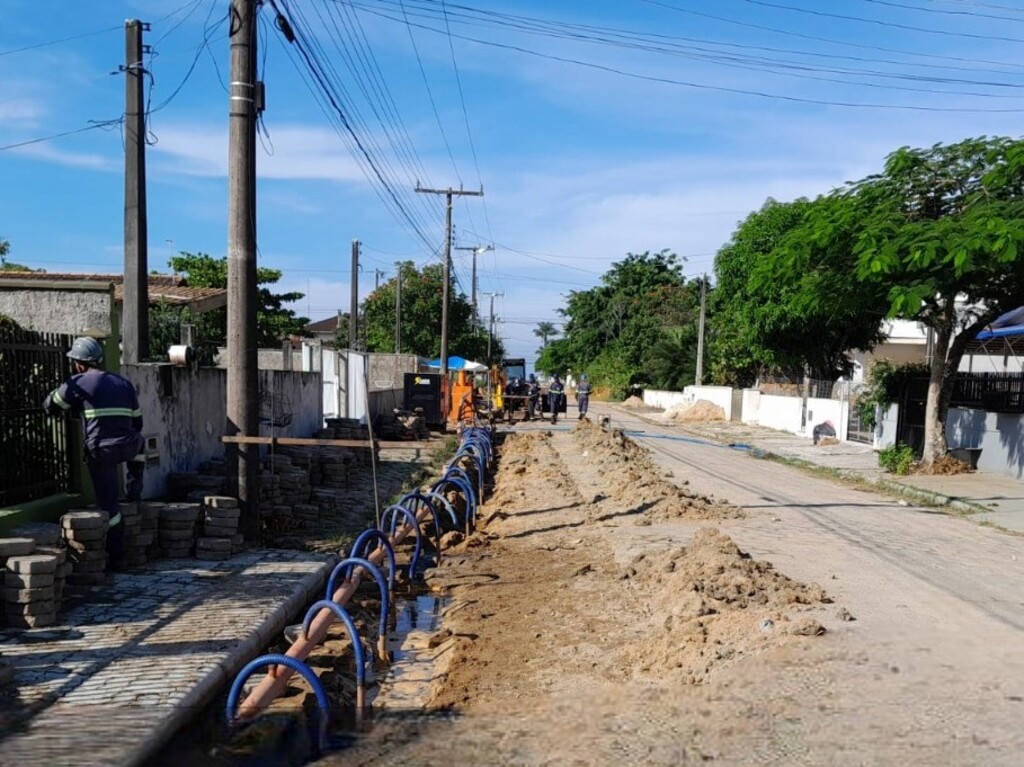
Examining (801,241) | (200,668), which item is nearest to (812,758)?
(200,668)

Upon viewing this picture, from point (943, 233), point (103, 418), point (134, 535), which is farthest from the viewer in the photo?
point (943, 233)

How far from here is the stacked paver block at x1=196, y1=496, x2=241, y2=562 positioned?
8.37 m

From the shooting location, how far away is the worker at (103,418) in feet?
24.3

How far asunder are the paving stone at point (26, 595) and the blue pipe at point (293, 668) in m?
1.94

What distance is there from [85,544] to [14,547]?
0.92m

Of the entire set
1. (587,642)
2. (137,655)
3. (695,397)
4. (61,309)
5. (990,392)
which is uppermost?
(61,309)

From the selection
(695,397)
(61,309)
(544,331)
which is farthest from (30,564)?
(544,331)

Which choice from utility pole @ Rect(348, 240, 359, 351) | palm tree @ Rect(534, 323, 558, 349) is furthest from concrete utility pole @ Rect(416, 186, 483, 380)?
palm tree @ Rect(534, 323, 558, 349)

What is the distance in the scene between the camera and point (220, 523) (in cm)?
854

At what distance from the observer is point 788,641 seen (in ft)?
18.4

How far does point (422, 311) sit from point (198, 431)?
125 ft

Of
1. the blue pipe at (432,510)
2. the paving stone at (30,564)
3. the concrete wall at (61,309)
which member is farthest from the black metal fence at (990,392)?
the paving stone at (30,564)

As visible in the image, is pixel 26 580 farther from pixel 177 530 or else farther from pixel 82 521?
pixel 177 530

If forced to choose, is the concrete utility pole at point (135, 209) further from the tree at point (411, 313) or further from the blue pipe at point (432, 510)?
the tree at point (411, 313)
